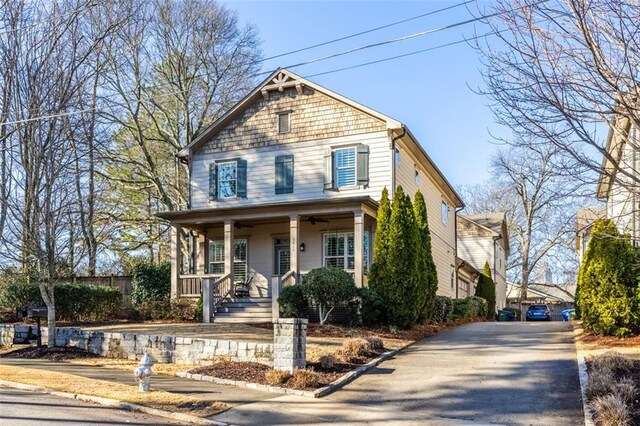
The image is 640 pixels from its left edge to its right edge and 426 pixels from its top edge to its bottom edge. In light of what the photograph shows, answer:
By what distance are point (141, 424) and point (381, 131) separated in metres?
13.6

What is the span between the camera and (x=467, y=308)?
2489cm

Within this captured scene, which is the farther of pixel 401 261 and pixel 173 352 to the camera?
pixel 401 261

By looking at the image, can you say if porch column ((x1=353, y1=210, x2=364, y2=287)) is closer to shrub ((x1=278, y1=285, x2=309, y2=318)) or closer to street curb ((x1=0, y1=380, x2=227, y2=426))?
shrub ((x1=278, y1=285, x2=309, y2=318))

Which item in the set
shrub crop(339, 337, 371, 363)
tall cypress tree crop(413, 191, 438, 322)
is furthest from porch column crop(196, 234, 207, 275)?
shrub crop(339, 337, 371, 363)

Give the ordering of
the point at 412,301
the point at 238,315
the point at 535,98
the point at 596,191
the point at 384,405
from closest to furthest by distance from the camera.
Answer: the point at 535,98, the point at 596,191, the point at 384,405, the point at 412,301, the point at 238,315

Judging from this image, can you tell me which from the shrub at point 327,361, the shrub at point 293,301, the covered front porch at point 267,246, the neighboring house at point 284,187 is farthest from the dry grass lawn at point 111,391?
the neighboring house at point 284,187

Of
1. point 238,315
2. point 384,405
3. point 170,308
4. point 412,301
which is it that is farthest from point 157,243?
point 384,405

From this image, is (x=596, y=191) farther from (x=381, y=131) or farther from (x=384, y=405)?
(x=381, y=131)

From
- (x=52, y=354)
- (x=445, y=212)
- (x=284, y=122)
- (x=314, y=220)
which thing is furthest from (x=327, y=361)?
(x=445, y=212)

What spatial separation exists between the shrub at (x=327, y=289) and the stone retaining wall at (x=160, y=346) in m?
3.93

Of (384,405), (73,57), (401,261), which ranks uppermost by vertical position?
(73,57)

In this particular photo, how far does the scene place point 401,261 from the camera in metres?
16.8

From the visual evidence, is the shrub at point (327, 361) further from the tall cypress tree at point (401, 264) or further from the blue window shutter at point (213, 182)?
the blue window shutter at point (213, 182)

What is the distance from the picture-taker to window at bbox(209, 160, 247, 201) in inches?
849
